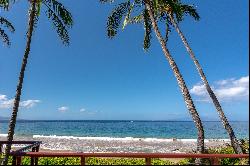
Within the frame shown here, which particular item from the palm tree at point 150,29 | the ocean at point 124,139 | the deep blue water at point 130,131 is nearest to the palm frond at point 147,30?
the palm tree at point 150,29

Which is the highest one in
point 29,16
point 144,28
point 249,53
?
point 144,28

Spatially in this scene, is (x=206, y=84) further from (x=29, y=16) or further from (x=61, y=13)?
(x=29, y=16)

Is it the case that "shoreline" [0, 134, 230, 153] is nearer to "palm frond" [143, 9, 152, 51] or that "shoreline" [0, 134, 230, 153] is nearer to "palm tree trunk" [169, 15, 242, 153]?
"palm tree trunk" [169, 15, 242, 153]

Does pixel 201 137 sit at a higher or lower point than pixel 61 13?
lower

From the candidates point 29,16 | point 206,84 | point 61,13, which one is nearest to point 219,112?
point 206,84

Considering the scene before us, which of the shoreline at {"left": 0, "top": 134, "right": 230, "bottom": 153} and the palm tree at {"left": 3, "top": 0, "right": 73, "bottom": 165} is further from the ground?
the palm tree at {"left": 3, "top": 0, "right": 73, "bottom": 165}

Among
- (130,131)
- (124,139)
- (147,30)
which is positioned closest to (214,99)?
(147,30)

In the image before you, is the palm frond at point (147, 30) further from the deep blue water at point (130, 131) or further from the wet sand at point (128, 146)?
the deep blue water at point (130, 131)

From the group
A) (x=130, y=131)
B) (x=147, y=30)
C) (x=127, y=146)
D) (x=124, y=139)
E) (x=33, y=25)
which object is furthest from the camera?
(x=130, y=131)

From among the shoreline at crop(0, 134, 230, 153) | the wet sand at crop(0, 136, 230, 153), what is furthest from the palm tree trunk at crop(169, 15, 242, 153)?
the wet sand at crop(0, 136, 230, 153)

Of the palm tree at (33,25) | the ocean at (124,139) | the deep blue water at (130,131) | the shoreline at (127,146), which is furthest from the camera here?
the deep blue water at (130,131)

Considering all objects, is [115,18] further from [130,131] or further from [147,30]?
[130,131]

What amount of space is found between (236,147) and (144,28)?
344 inches

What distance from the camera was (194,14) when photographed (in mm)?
22828
